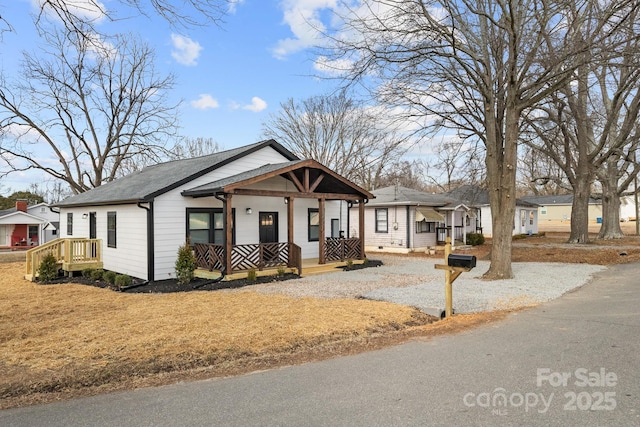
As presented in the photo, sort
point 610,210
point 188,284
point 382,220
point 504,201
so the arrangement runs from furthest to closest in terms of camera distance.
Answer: point 610,210, point 382,220, point 504,201, point 188,284

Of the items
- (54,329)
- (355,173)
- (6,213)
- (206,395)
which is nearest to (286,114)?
(355,173)

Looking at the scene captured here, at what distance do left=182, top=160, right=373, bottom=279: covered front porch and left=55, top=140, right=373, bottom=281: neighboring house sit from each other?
32mm

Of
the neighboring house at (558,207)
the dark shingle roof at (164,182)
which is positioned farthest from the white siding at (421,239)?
the neighboring house at (558,207)

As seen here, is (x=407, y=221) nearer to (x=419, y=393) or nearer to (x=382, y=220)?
(x=382, y=220)

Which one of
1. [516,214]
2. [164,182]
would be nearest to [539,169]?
[516,214]

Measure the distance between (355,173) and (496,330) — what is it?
98.0 ft

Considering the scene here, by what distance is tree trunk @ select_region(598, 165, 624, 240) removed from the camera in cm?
2705

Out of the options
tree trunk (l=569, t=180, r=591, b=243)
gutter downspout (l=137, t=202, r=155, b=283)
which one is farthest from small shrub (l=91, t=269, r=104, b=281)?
tree trunk (l=569, t=180, r=591, b=243)

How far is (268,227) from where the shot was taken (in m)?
14.9

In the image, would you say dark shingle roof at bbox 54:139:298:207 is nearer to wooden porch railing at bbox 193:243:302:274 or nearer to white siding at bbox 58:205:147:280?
white siding at bbox 58:205:147:280

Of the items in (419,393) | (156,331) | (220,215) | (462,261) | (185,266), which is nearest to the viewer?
(419,393)

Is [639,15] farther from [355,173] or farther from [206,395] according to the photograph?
[355,173]

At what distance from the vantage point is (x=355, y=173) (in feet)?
117

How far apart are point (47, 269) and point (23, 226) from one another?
87.9ft
